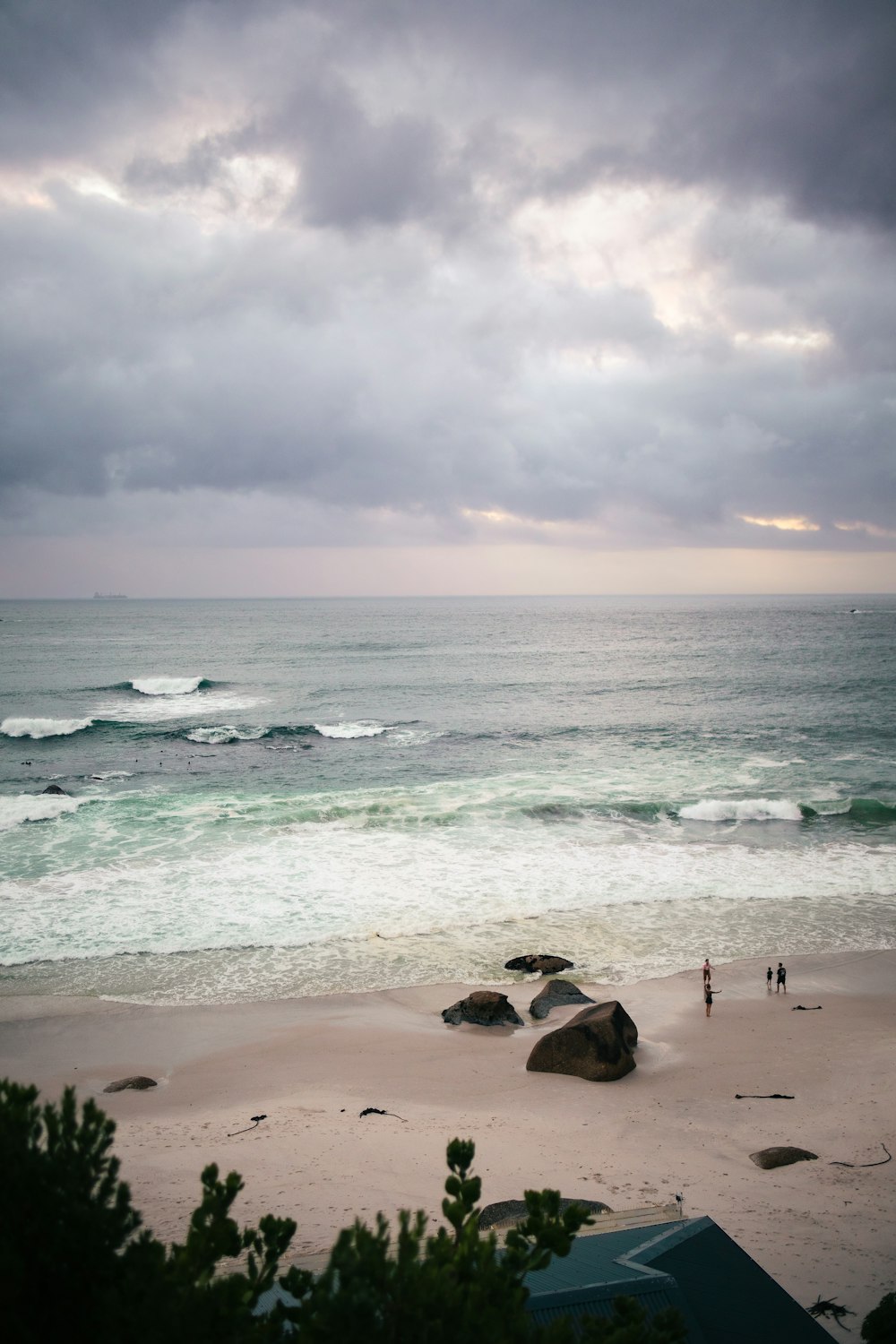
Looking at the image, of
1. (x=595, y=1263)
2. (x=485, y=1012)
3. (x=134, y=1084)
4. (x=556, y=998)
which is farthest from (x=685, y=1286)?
(x=134, y=1084)

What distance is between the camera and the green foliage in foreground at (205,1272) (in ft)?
13.3

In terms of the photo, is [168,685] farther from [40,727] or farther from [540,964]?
[540,964]

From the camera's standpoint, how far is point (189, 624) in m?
164

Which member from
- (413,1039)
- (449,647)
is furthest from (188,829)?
(449,647)

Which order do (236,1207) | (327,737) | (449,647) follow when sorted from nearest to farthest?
1. (236,1207)
2. (327,737)
3. (449,647)

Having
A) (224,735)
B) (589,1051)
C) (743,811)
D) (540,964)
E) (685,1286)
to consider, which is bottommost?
(540,964)

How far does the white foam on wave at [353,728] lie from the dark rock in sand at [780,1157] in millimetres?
39225

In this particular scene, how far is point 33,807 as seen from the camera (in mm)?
35188

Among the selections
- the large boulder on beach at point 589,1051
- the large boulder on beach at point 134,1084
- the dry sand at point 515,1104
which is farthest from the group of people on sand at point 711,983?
the large boulder on beach at point 134,1084

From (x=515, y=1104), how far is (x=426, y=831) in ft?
57.4

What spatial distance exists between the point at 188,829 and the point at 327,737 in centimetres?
1888

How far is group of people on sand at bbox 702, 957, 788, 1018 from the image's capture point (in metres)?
19.4

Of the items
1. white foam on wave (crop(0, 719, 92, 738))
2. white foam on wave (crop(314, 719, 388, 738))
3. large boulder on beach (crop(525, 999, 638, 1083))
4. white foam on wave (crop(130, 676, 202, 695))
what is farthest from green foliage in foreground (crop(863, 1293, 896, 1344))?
white foam on wave (crop(130, 676, 202, 695))

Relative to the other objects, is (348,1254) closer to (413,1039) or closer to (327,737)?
(413,1039)
